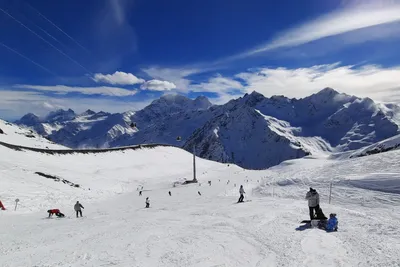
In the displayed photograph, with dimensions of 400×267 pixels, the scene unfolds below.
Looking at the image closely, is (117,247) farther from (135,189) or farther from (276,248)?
(135,189)

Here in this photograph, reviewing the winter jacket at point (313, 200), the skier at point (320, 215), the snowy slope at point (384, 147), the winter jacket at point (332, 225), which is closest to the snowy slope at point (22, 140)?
the winter jacket at point (313, 200)

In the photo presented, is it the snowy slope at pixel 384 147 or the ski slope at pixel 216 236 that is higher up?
the snowy slope at pixel 384 147

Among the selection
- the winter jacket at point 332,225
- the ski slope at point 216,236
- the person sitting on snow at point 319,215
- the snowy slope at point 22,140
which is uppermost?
the snowy slope at point 22,140

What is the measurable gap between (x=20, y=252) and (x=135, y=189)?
3915 cm

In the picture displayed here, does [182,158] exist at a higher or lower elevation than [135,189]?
higher

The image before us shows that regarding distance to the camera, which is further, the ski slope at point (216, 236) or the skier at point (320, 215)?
the skier at point (320, 215)

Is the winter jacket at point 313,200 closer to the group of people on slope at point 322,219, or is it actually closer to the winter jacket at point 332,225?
the group of people on slope at point 322,219

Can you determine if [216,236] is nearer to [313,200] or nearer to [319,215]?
[319,215]

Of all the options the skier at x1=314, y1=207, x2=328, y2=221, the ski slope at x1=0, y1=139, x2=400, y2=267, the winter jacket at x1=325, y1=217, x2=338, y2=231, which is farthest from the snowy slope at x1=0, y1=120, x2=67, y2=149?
the winter jacket at x1=325, y1=217, x2=338, y2=231

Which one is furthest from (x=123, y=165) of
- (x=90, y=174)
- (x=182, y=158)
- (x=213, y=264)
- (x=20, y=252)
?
(x=213, y=264)

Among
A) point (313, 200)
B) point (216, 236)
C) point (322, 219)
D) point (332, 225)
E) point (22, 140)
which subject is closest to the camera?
point (216, 236)

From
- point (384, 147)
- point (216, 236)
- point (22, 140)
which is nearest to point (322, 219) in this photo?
point (216, 236)

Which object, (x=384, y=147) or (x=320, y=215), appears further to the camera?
(x=384, y=147)

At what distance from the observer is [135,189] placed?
2050 inches
